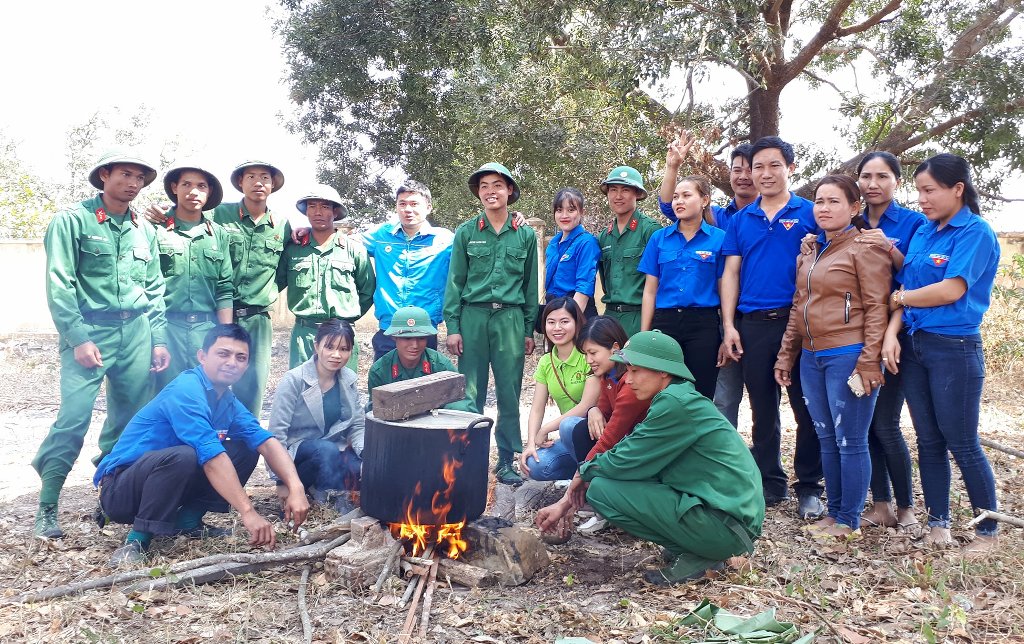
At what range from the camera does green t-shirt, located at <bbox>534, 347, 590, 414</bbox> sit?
486 cm

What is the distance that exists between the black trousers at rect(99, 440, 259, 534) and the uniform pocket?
113 cm

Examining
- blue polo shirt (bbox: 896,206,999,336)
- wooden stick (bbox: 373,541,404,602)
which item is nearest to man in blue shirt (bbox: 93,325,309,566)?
wooden stick (bbox: 373,541,404,602)

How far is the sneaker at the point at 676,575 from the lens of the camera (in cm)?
353

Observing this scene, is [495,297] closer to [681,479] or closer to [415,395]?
[415,395]

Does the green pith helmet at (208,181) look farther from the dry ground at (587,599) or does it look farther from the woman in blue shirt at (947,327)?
the woman in blue shirt at (947,327)

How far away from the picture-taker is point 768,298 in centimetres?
442

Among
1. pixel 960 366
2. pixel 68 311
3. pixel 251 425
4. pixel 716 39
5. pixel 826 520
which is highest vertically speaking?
pixel 716 39

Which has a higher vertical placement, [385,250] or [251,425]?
[385,250]

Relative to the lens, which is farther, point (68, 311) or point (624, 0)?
point (624, 0)

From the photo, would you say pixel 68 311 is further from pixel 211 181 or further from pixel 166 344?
pixel 211 181

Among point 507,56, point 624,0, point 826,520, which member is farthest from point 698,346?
point 507,56

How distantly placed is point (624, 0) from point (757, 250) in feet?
13.4

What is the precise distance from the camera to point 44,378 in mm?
10266

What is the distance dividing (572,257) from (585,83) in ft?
15.4
